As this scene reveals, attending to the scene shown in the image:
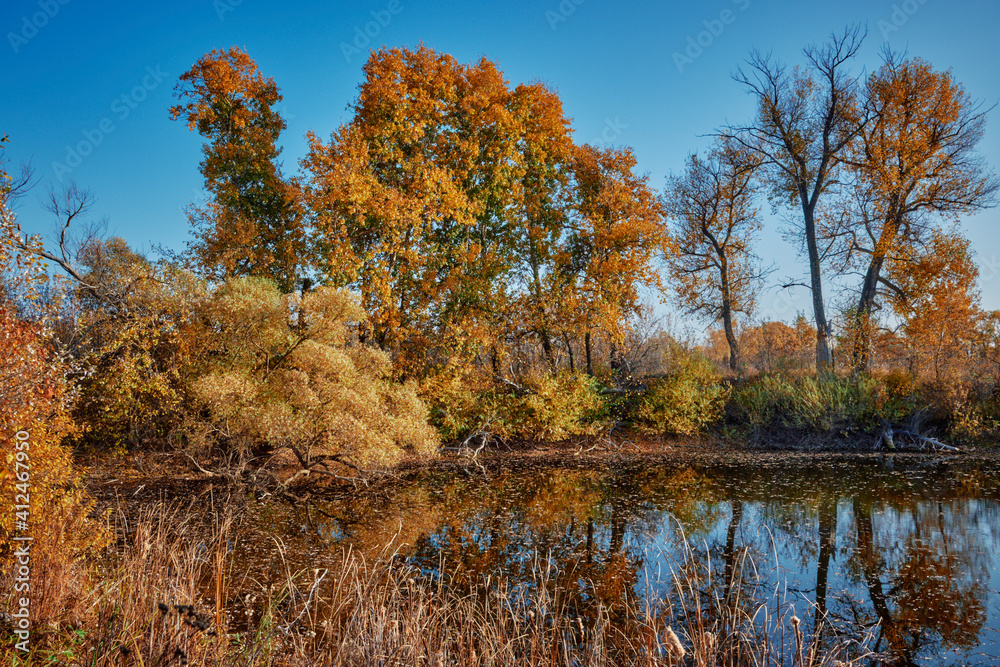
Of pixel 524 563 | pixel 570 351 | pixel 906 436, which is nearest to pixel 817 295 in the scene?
pixel 906 436

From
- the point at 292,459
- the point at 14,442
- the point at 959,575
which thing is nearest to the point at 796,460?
the point at 959,575

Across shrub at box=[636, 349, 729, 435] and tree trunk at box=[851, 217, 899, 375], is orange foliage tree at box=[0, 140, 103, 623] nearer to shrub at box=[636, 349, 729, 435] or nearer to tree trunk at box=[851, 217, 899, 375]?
shrub at box=[636, 349, 729, 435]

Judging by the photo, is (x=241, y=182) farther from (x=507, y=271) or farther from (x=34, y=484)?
(x=34, y=484)

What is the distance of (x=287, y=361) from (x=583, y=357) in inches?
547

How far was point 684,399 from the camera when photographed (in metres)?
18.1

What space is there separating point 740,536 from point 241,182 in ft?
62.9

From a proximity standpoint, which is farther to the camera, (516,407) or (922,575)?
(516,407)

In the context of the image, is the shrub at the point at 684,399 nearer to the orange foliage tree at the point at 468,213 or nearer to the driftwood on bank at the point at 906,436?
the orange foliage tree at the point at 468,213

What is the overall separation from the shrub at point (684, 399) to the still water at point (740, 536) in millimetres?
3674

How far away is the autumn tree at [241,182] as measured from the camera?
18.6m

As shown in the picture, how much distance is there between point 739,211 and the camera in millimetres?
24109

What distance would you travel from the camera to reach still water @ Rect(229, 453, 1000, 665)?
5.86m

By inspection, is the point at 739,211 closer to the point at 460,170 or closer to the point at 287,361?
the point at 460,170

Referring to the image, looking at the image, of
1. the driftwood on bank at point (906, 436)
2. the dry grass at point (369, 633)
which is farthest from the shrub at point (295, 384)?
the driftwood on bank at point (906, 436)
